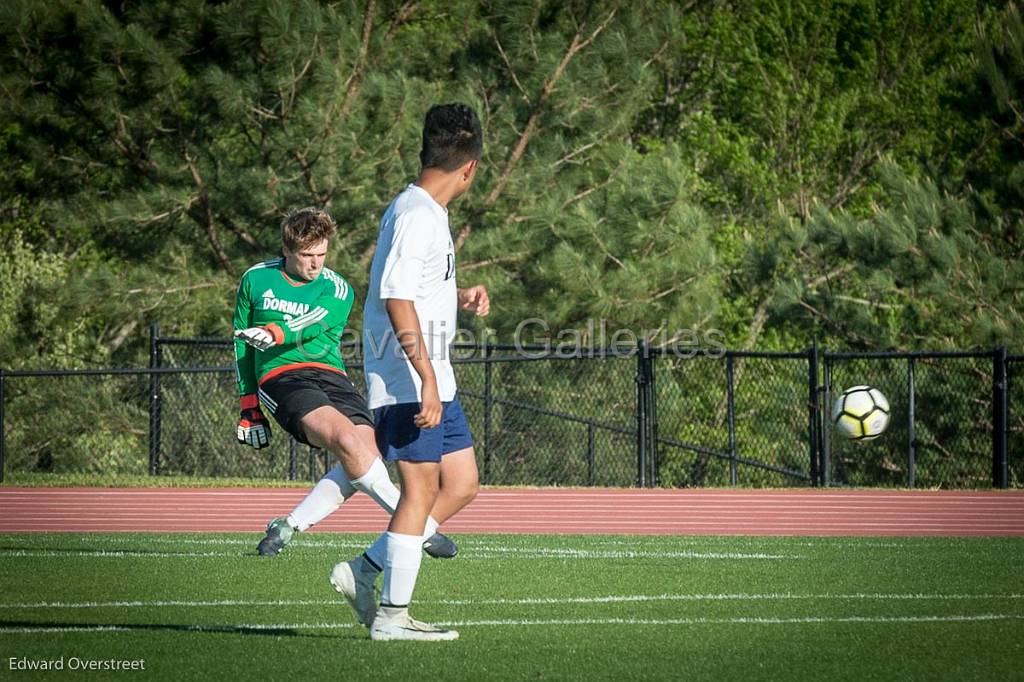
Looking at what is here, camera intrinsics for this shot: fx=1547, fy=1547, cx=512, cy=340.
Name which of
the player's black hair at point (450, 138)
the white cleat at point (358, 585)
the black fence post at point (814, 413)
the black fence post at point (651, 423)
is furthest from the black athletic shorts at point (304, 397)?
the black fence post at point (814, 413)

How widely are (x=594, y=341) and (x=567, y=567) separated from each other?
14.0 meters

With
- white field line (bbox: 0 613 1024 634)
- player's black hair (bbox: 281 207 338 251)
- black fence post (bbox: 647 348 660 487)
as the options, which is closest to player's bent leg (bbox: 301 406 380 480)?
player's black hair (bbox: 281 207 338 251)

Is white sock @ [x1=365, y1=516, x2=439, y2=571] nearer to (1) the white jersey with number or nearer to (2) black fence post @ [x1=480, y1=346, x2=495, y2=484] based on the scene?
(1) the white jersey with number

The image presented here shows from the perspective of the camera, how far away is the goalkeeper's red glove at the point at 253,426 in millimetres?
8188

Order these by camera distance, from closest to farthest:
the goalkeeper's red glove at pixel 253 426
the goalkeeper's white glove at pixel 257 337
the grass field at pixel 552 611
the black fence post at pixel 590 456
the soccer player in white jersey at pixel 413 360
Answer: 1. the grass field at pixel 552 611
2. the soccer player in white jersey at pixel 413 360
3. the goalkeeper's red glove at pixel 253 426
4. the goalkeeper's white glove at pixel 257 337
5. the black fence post at pixel 590 456

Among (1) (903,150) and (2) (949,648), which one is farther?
(1) (903,150)

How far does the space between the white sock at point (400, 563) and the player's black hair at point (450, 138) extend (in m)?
1.48

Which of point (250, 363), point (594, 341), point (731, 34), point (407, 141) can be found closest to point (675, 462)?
point (594, 341)

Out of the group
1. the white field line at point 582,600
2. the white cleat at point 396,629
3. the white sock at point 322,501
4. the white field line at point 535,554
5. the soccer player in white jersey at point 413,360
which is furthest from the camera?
the white field line at point 535,554

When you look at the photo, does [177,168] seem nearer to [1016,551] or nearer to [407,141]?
[407,141]

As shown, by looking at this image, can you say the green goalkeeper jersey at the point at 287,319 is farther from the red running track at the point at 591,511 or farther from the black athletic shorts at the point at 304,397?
the red running track at the point at 591,511

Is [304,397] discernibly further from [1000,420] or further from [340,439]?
[1000,420]

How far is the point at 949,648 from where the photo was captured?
20.0 ft

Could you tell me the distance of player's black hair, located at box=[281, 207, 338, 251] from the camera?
8.61 meters
